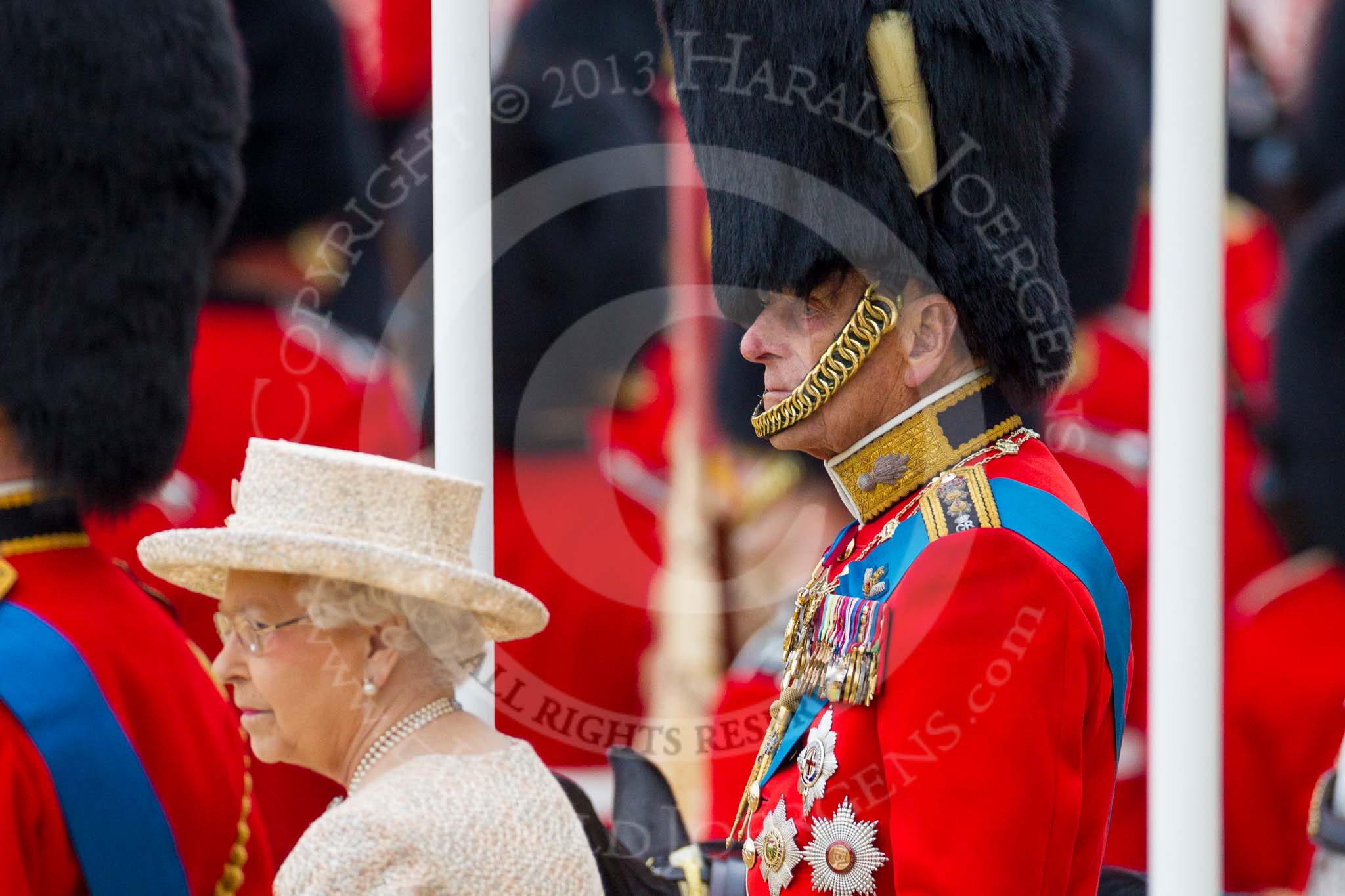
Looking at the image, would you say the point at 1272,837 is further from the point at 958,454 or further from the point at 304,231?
the point at 304,231

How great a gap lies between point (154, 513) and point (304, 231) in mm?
1059

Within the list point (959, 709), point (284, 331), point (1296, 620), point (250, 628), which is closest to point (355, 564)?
point (250, 628)

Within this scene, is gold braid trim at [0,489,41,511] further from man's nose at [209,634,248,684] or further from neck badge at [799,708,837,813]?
neck badge at [799,708,837,813]

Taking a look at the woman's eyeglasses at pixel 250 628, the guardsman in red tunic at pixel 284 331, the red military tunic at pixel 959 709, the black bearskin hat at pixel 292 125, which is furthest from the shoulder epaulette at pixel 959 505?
the black bearskin hat at pixel 292 125

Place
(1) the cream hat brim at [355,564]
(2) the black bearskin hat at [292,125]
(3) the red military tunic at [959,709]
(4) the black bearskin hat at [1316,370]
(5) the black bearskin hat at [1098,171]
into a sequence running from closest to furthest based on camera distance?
(3) the red military tunic at [959,709] < (1) the cream hat brim at [355,564] < (4) the black bearskin hat at [1316,370] < (5) the black bearskin hat at [1098,171] < (2) the black bearskin hat at [292,125]

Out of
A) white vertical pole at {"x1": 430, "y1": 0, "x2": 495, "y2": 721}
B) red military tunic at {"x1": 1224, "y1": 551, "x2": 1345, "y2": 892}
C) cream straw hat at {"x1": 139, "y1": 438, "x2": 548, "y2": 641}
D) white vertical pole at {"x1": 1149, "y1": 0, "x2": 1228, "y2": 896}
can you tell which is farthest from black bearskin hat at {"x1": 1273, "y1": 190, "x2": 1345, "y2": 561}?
cream straw hat at {"x1": 139, "y1": 438, "x2": 548, "y2": 641}

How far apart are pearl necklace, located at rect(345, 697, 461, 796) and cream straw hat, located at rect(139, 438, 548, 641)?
148 millimetres

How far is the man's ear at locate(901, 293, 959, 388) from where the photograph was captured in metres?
2.49

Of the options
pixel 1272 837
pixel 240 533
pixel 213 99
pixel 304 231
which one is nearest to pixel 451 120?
pixel 213 99

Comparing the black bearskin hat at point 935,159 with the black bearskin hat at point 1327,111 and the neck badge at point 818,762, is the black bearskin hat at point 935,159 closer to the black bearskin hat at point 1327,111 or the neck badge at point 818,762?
A: the neck badge at point 818,762

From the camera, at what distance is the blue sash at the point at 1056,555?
2285 millimetres

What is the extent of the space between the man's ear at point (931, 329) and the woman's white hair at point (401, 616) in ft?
2.43

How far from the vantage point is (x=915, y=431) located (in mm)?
2469

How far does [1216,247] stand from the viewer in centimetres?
202
